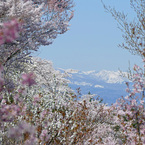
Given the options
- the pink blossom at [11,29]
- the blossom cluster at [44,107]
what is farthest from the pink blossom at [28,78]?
the pink blossom at [11,29]

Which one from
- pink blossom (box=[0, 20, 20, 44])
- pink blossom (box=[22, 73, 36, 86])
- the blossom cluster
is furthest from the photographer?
the blossom cluster

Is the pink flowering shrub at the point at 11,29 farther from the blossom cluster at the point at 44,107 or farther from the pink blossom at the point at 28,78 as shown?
the pink blossom at the point at 28,78

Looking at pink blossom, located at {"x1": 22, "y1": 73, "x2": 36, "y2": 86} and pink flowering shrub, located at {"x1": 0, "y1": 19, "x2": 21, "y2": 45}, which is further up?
pink flowering shrub, located at {"x1": 0, "y1": 19, "x2": 21, "y2": 45}

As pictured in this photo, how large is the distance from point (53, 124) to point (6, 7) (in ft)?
14.1

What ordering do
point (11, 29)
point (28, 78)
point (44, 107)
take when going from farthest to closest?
1. point (44, 107)
2. point (28, 78)
3. point (11, 29)

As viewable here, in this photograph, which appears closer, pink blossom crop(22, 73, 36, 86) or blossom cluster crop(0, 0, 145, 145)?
pink blossom crop(22, 73, 36, 86)

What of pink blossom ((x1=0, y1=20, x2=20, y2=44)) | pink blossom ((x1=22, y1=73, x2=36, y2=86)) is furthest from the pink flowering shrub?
pink blossom ((x1=22, y1=73, x2=36, y2=86))

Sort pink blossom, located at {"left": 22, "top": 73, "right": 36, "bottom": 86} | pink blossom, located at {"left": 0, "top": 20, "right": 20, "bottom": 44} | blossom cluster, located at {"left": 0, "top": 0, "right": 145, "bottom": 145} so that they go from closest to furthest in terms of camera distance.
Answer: pink blossom, located at {"left": 0, "top": 20, "right": 20, "bottom": 44} < pink blossom, located at {"left": 22, "top": 73, "right": 36, "bottom": 86} < blossom cluster, located at {"left": 0, "top": 0, "right": 145, "bottom": 145}

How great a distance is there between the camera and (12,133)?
83.3 inches

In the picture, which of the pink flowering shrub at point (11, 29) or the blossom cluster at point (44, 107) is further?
the blossom cluster at point (44, 107)

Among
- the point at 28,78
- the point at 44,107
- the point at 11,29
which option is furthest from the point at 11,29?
the point at 44,107

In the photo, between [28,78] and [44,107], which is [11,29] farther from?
[44,107]

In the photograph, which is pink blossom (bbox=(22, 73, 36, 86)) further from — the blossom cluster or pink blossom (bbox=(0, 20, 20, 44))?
pink blossom (bbox=(0, 20, 20, 44))

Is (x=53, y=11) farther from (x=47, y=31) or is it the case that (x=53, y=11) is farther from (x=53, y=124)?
(x=53, y=124)
